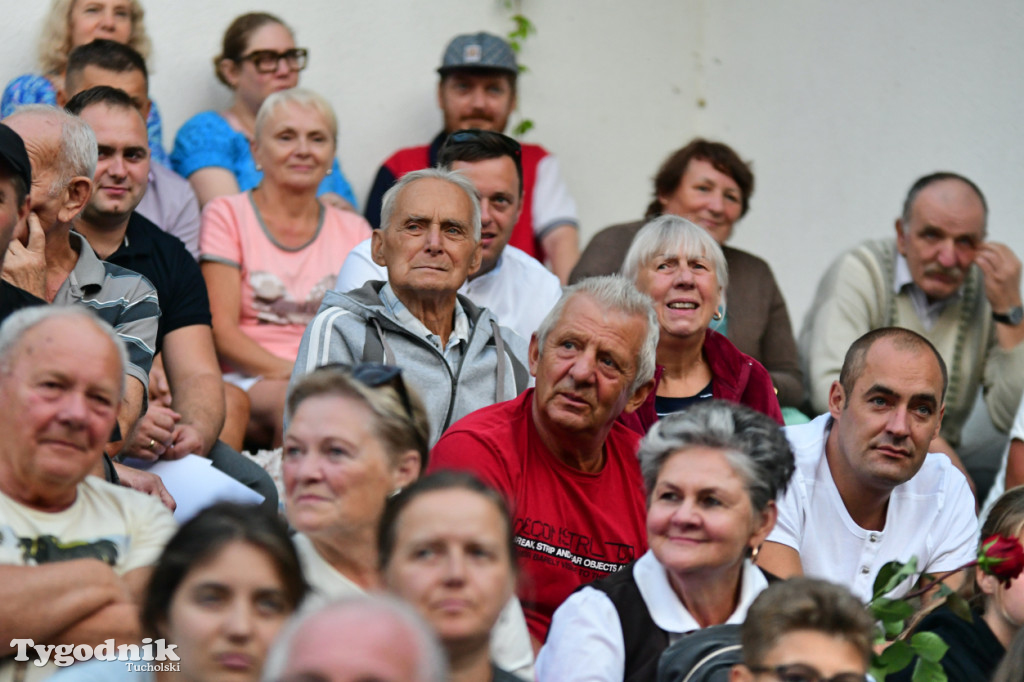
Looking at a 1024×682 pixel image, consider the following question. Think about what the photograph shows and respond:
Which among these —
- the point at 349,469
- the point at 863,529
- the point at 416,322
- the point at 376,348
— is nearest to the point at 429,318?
the point at 416,322

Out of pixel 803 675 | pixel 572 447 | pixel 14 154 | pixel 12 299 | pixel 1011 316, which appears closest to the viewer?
pixel 803 675

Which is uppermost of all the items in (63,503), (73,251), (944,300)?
(944,300)

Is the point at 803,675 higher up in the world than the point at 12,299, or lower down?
lower down

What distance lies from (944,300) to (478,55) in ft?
6.22

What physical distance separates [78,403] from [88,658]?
43 centimetres

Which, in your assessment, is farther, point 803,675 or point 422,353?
point 422,353

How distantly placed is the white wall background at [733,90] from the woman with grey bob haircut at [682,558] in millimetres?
2844

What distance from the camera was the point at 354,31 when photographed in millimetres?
5188

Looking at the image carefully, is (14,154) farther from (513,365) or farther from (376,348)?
(513,365)

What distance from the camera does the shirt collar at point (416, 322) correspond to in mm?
3379

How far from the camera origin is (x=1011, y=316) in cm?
461

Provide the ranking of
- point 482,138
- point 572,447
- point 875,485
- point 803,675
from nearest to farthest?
1. point 803,675
2. point 572,447
3. point 875,485
4. point 482,138

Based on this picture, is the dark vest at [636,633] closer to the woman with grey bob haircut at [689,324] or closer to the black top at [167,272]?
the woman with grey bob haircut at [689,324]

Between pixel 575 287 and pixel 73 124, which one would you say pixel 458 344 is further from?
pixel 73 124
